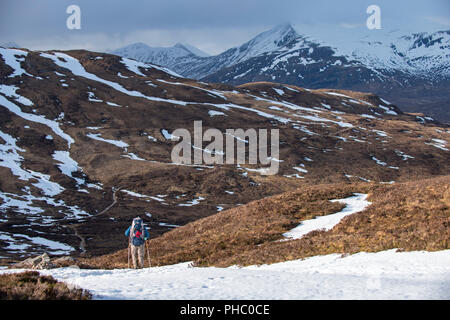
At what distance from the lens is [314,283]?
11156 millimetres

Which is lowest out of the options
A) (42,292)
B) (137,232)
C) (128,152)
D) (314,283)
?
(128,152)

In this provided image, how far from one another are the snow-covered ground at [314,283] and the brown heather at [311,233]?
2.53 meters

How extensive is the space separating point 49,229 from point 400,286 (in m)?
51.2

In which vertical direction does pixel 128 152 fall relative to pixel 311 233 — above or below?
below

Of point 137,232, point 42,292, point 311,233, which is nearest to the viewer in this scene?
point 42,292

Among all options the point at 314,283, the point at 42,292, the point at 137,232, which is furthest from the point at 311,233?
the point at 42,292

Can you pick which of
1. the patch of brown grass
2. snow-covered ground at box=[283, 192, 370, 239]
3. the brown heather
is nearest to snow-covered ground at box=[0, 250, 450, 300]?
the patch of brown grass

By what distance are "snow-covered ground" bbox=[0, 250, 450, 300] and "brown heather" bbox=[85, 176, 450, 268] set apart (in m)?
2.53

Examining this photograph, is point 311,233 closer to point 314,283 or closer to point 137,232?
point 137,232

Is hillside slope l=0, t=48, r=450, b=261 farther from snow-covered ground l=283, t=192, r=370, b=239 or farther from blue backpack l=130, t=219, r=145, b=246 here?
snow-covered ground l=283, t=192, r=370, b=239

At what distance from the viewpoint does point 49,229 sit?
53250 mm

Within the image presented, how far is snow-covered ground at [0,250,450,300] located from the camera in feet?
32.2

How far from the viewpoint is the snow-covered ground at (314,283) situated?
32.2 feet

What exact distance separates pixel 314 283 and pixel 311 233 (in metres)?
11.8
